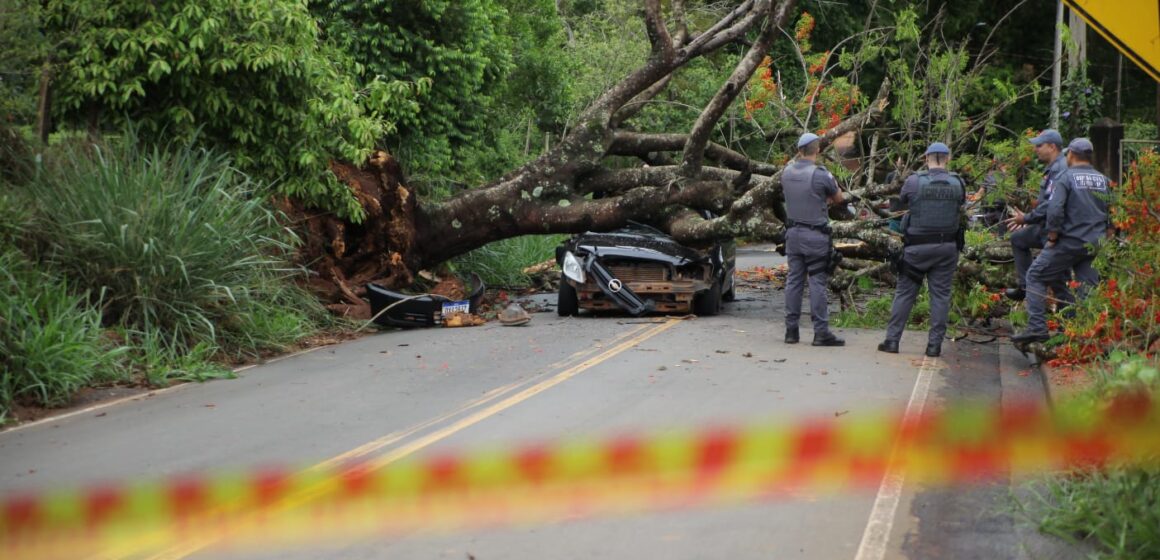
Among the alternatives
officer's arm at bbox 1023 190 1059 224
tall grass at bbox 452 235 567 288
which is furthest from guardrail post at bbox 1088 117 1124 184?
tall grass at bbox 452 235 567 288

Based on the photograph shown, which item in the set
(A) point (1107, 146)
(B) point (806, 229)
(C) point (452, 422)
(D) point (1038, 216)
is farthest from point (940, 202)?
(C) point (452, 422)

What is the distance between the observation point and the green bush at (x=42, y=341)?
9.26m

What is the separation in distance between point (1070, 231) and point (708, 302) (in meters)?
5.14

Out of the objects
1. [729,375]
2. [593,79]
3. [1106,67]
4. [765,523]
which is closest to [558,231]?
[729,375]

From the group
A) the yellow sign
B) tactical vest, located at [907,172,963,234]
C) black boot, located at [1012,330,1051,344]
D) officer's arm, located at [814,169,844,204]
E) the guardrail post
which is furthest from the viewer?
the guardrail post

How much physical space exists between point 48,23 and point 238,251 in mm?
3297

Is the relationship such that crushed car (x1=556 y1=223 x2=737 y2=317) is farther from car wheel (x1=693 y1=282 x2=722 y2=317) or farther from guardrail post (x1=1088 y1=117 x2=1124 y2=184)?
guardrail post (x1=1088 y1=117 x2=1124 y2=184)

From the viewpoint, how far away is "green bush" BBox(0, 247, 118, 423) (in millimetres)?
9258

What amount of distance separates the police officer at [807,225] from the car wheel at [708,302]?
2194 millimetres

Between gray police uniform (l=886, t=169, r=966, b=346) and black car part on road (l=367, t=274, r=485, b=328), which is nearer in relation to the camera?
gray police uniform (l=886, t=169, r=966, b=346)

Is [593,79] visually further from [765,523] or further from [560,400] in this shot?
[765,523]

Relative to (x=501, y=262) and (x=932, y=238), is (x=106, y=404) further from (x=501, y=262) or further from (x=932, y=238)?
(x=501, y=262)

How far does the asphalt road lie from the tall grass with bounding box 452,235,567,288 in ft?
16.4

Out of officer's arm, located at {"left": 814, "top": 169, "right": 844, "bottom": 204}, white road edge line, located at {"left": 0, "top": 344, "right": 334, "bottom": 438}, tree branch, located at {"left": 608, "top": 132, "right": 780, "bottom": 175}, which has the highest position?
tree branch, located at {"left": 608, "top": 132, "right": 780, "bottom": 175}
